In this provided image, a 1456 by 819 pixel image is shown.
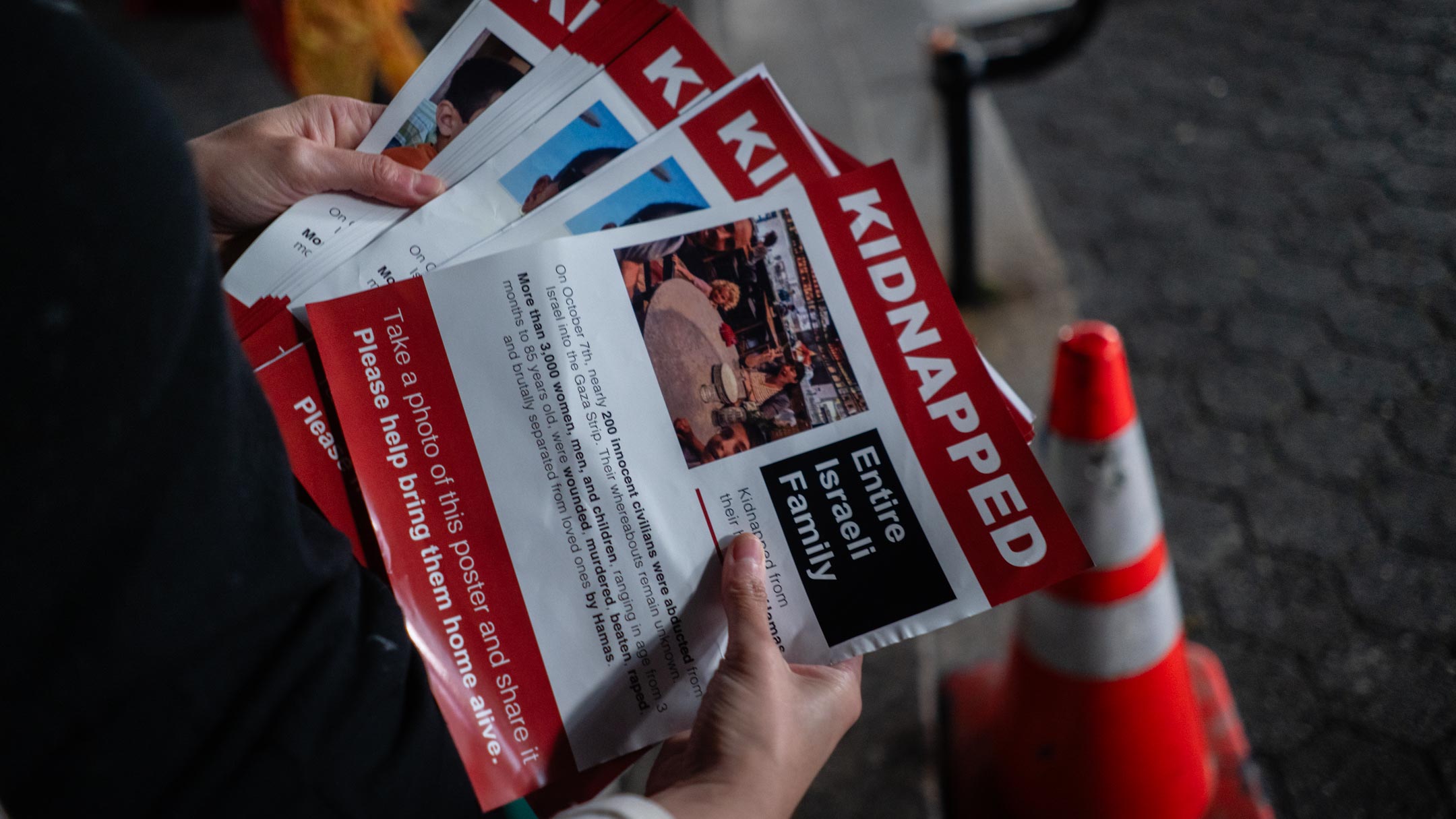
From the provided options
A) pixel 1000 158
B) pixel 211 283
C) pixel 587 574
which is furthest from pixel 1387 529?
pixel 211 283

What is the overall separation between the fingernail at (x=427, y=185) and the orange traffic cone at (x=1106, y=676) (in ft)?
2.35

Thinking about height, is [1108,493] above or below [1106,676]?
above

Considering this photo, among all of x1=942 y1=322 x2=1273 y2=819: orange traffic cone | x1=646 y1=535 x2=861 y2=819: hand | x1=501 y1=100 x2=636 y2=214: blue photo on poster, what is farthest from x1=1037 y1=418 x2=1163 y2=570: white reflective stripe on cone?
x1=501 y1=100 x2=636 y2=214: blue photo on poster

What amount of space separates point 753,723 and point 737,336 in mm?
281

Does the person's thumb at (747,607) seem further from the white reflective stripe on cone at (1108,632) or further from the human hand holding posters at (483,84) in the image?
the white reflective stripe on cone at (1108,632)

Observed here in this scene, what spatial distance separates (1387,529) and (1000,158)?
136cm

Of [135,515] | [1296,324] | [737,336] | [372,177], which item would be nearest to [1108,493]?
[737,336]

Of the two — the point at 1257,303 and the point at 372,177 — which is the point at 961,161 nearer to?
the point at 1257,303

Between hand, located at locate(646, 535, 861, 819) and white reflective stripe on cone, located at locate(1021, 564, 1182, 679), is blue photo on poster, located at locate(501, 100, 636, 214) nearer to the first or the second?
hand, located at locate(646, 535, 861, 819)

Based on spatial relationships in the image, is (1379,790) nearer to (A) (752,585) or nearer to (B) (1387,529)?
(B) (1387,529)

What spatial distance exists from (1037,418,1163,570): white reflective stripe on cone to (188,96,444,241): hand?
0.78 meters

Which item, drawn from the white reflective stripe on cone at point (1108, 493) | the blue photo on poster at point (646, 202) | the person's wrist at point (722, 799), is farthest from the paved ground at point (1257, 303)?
the blue photo on poster at point (646, 202)

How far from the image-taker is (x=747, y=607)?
0.64 metres

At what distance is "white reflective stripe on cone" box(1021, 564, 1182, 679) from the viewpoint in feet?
3.69
